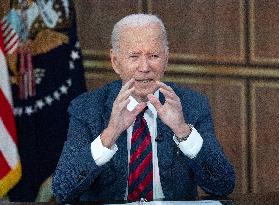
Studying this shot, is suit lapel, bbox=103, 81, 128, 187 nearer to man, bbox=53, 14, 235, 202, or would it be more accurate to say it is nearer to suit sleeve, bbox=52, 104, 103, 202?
man, bbox=53, 14, 235, 202

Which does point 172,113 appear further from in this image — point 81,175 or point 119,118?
point 81,175

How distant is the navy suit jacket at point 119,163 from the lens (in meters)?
2.08

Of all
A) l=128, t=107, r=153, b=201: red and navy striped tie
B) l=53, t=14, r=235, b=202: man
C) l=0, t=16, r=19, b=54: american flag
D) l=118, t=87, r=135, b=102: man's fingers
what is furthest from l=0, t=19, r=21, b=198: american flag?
l=118, t=87, r=135, b=102: man's fingers

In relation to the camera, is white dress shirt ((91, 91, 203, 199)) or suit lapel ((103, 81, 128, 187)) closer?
white dress shirt ((91, 91, 203, 199))

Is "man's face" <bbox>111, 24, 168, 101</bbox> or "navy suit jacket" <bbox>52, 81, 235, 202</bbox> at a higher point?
"man's face" <bbox>111, 24, 168, 101</bbox>

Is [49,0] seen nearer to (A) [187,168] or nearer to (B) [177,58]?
(B) [177,58]

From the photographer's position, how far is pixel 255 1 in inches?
143

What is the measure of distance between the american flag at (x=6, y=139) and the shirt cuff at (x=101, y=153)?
915 millimetres

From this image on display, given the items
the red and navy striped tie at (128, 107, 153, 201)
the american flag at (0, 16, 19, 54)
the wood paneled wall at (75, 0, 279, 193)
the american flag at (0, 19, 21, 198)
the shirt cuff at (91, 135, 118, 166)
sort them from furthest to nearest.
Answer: the wood paneled wall at (75, 0, 279, 193) → the american flag at (0, 16, 19, 54) → the american flag at (0, 19, 21, 198) → the red and navy striped tie at (128, 107, 153, 201) → the shirt cuff at (91, 135, 118, 166)

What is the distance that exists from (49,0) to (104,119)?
3.51ft

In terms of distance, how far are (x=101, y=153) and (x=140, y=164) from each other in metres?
0.23

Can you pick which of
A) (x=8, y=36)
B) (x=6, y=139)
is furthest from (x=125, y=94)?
(x=8, y=36)

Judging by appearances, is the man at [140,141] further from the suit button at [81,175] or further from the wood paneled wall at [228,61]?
the wood paneled wall at [228,61]

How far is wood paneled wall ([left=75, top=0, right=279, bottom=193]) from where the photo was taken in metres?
3.44
